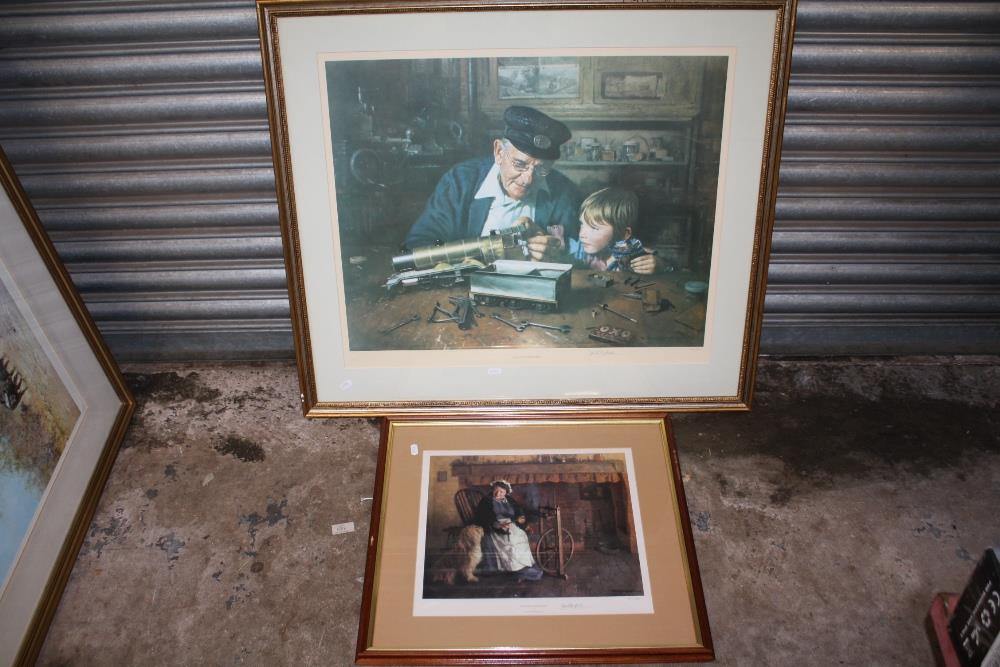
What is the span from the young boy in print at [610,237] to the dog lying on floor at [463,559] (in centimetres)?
75

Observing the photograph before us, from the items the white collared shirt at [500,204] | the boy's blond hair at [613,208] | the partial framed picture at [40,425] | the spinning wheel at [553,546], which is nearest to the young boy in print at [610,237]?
the boy's blond hair at [613,208]

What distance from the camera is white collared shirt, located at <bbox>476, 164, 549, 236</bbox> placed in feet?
5.82

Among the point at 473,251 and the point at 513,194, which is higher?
the point at 513,194

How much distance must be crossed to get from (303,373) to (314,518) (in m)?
0.40

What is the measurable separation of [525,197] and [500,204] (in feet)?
0.22

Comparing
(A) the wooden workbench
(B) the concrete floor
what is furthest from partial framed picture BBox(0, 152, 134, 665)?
(A) the wooden workbench

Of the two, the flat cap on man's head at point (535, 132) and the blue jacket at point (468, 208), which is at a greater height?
the flat cap on man's head at point (535, 132)

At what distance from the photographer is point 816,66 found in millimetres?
1890

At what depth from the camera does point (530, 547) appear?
1.65 meters

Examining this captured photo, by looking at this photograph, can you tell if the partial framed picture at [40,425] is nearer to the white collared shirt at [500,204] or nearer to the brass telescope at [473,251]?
the brass telescope at [473,251]

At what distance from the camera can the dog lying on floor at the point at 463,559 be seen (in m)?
1.60

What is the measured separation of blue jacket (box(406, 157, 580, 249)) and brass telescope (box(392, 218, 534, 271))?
0.02m

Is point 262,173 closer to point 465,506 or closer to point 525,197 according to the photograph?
point 525,197

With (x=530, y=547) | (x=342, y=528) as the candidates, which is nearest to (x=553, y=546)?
(x=530, y=547)
